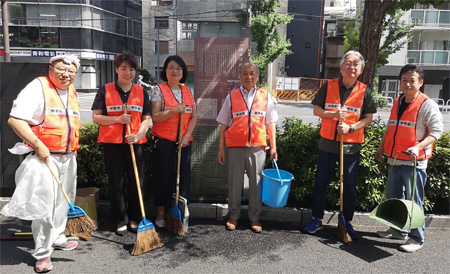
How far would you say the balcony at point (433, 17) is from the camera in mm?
21500

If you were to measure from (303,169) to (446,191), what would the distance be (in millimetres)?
1903

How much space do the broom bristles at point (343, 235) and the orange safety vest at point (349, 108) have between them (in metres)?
1.03

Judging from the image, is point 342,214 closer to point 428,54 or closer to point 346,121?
point 346,121

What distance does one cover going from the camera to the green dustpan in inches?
127

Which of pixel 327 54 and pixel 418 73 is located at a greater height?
pixel 327 54

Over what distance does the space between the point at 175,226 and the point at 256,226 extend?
1.00m

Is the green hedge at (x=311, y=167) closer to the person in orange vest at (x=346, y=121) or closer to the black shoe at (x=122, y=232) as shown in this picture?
the person in orange vest at (x=346, y=121)

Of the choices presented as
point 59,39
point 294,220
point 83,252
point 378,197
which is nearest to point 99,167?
point 83,252

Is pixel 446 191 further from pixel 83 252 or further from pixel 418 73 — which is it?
pixel 83 252

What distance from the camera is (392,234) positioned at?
388 centimetres

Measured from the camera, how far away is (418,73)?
3473 millimetres

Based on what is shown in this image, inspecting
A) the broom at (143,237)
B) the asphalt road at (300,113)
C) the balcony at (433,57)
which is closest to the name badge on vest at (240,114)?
the broom at (143,237)

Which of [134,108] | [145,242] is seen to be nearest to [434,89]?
[134,108]

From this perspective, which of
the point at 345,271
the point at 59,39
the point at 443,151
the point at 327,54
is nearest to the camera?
the point at 345,271
